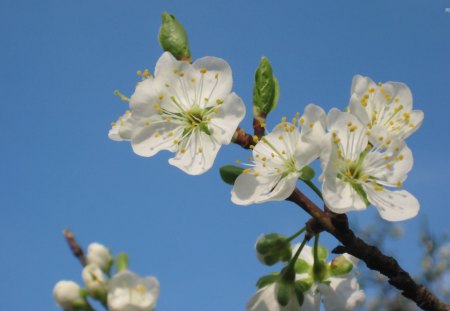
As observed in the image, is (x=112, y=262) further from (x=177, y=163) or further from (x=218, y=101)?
(x=218, y=101)

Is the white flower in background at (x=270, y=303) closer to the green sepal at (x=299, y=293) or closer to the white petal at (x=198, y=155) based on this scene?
the green sepal at (x=299, y=293)

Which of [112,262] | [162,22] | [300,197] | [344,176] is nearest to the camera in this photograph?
[112,262]

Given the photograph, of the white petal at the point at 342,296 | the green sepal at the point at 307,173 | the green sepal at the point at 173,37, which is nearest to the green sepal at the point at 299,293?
the white petal at the point at 342,296

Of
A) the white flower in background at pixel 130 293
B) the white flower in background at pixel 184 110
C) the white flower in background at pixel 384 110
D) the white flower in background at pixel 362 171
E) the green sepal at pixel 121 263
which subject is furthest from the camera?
the white flower in background at pixel 184 110

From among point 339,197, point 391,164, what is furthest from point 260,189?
point 391,164

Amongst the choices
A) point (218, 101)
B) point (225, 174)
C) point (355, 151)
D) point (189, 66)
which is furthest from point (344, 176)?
point (189, 66)

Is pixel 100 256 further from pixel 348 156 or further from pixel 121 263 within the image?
pixel 348 156

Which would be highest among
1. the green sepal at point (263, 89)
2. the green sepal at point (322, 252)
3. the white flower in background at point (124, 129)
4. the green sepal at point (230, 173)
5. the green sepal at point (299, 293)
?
the white flower in background at point (124, 129)
